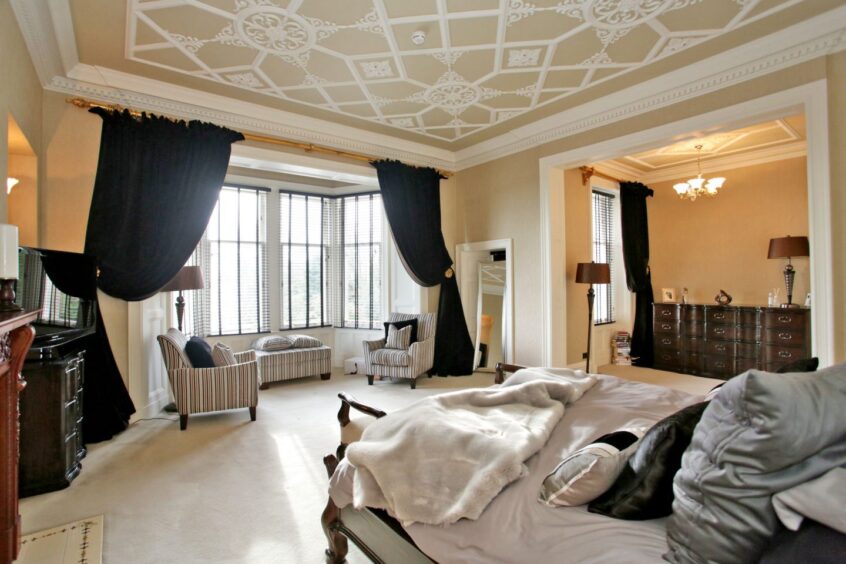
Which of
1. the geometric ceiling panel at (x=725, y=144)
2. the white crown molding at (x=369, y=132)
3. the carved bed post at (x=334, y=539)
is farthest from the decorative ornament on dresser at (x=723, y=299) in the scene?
the carved bed post at (x=334, y=539)

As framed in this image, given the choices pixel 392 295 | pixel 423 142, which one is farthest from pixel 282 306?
pixel 423 142

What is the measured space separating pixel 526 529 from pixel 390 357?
401cm

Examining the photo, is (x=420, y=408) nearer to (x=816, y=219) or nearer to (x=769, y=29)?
(x=816, y=219)

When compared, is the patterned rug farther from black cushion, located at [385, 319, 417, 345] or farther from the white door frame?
the white door frame

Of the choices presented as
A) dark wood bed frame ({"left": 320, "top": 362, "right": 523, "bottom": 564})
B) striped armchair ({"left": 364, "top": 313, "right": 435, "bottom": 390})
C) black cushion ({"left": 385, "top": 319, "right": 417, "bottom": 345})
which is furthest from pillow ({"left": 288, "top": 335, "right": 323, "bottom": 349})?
dark wood bed frame ({"left": 320, "top": 362, "right": 523, "bottom": 564})

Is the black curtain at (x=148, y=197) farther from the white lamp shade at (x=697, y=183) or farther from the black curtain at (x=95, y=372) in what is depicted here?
the white lamp shade at (x=697, y=183)

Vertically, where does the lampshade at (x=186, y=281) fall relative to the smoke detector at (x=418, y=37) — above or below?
below

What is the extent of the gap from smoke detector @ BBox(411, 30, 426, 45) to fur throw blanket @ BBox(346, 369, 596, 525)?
2.69m

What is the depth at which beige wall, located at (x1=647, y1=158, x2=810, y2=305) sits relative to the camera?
209 inches

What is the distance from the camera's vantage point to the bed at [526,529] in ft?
3.89

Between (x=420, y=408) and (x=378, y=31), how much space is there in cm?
276

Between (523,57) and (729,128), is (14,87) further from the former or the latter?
(729,128)

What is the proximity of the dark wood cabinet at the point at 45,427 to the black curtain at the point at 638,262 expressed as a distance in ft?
21.7

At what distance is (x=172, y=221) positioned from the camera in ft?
13.0
